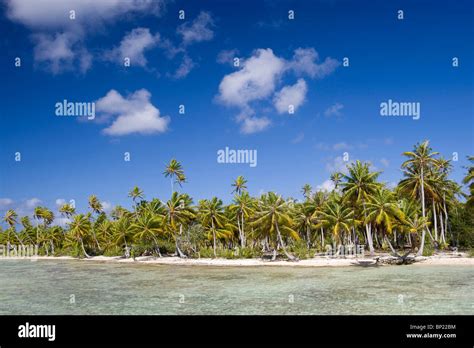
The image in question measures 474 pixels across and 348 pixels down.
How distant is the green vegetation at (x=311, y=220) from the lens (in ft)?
159

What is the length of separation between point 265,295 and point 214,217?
35.8 metres

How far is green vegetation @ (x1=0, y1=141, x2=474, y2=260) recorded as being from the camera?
48562 mm

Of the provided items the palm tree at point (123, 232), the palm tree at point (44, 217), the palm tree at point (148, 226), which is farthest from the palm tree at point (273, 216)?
the palm tree at point (44, 217)

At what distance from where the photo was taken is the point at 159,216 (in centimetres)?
6278

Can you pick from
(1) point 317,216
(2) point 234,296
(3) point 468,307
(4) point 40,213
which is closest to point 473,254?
(1) point 317,216

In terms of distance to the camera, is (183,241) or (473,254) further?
(183,241)

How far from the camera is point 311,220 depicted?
64.4 meters

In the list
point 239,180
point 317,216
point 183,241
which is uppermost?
point 239,180

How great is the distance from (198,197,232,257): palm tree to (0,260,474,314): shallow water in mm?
23581

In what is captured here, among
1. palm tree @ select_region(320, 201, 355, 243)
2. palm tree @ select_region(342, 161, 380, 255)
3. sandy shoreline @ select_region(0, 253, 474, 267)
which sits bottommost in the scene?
sandy shoreline @ select_region(0, 253, 474, 267)

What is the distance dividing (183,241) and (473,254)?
164ft

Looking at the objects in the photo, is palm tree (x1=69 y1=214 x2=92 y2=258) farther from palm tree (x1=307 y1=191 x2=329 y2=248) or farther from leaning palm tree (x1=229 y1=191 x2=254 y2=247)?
palm tree (x1=307 y1=191 x2=329 y2=248)

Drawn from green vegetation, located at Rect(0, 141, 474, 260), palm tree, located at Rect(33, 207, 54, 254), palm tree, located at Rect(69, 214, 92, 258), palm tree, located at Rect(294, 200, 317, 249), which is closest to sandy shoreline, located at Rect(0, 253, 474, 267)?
green vegetation, located at Rect(0, 141, 474, 260)

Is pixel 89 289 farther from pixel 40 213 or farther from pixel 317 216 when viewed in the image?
pixel 40 213
